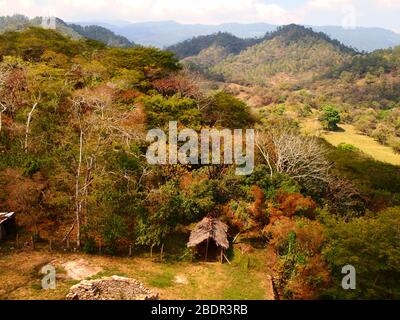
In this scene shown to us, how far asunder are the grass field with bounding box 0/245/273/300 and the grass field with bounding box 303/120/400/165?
45.9 meters

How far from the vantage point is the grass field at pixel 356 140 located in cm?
6269

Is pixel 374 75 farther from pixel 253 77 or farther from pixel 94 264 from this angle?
pixel 94 264

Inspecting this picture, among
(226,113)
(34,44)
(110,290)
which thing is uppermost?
(34,44)

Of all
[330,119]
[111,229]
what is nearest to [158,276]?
[111,229]

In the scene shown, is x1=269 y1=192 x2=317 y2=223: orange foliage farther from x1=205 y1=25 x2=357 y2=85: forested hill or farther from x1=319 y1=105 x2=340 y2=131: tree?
x1=205 y1=25 x2=357 y2=85: forested hill

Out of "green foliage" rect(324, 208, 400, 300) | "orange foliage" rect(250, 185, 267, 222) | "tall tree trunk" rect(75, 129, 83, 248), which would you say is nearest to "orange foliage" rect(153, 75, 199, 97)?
"orange foliage" rect(250, 185, 267, 222)

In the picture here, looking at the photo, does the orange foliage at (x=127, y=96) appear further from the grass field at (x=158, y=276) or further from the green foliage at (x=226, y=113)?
the grass field at (x=158, y=276)

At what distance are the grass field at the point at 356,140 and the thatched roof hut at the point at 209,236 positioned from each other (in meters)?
44.2

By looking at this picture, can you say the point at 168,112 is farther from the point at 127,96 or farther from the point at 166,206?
the point at 166,206

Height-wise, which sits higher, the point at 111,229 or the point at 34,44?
the point at 34,44

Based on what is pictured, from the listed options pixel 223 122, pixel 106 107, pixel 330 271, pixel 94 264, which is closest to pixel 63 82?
pixel 106 107

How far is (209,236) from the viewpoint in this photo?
20.7m

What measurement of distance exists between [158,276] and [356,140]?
63.0 meters

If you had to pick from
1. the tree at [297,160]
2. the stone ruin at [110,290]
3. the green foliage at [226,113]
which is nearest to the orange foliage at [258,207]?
the tree at [297,160]
